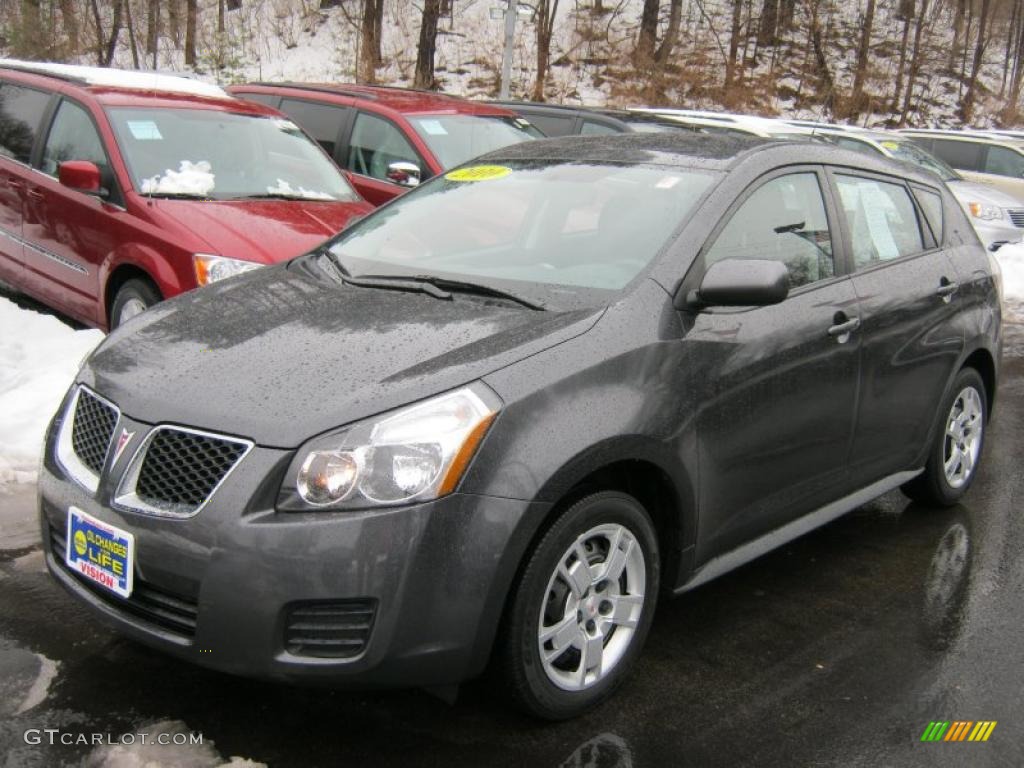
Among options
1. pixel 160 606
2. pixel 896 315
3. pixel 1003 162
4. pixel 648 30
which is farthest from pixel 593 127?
pixel 648 30

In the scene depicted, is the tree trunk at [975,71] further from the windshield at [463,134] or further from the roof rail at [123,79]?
the roof rail at [123,79]

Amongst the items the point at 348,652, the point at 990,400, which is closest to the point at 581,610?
the point at 348,652

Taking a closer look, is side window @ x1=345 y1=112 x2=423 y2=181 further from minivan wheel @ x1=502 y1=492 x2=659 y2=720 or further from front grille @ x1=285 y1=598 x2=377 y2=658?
front grille @ x1=285 y1=598 x2=377 y2=658

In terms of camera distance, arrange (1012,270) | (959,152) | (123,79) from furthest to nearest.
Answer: (959,152)
(1012,270)
(123,79)

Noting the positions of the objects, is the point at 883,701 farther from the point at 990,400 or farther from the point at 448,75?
the point at 448,75

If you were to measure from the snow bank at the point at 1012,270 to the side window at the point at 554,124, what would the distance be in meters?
4.72

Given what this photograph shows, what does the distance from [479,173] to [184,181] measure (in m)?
2.68

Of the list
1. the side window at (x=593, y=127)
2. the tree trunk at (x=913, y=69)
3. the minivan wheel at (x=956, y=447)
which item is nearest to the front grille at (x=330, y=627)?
the minivan wheel at (x=956, y=447)

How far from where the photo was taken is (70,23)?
27.4 metres

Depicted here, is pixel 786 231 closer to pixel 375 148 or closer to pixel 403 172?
pixel 403 172

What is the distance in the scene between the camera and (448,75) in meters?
32.8

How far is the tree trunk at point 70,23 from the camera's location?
26984mm

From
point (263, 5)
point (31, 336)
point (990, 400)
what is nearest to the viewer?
point (990, 400)

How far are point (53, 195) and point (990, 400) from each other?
5.54 meters
